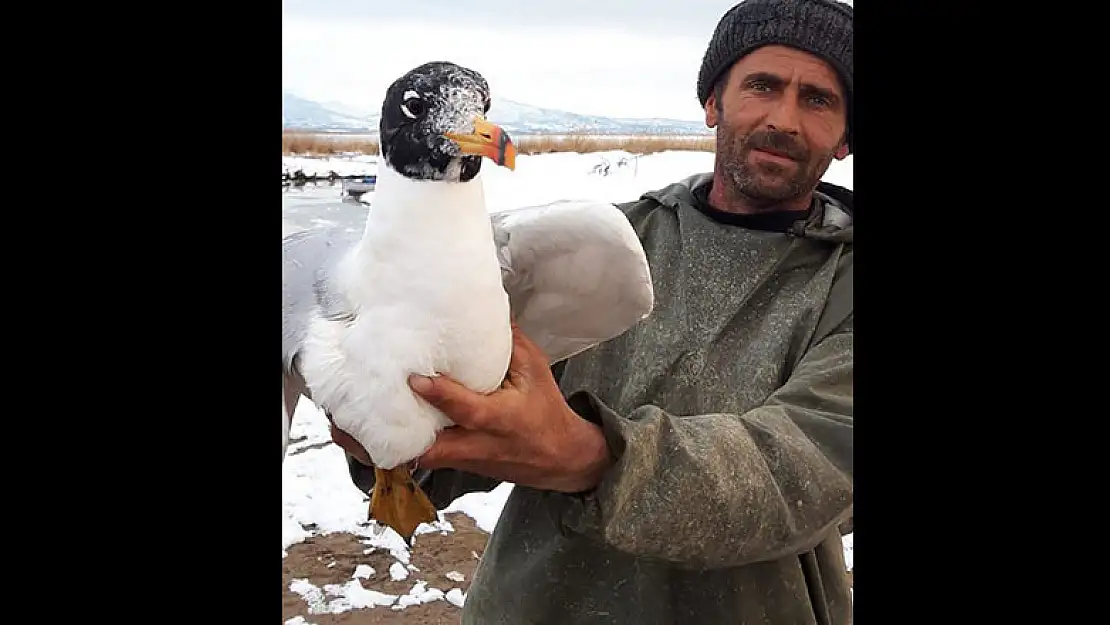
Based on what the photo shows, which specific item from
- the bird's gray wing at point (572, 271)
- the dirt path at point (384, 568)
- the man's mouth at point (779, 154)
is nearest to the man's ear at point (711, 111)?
the man's mouth at point (779, 154)

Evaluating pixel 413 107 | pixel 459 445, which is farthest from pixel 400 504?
pixel 413 107

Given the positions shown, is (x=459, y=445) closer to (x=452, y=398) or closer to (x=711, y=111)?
(x=452, y=398)

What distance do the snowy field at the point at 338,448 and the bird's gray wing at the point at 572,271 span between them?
0.05 meters

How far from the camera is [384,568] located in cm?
203

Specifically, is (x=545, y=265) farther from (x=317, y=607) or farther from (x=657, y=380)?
(x=317, y=607)

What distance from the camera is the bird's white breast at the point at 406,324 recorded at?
26.9 inches

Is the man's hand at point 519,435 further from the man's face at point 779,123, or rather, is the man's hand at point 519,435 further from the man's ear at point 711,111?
the man's ear at point 711,111

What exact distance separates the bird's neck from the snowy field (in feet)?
0.12

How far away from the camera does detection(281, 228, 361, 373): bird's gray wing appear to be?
28.4 inches

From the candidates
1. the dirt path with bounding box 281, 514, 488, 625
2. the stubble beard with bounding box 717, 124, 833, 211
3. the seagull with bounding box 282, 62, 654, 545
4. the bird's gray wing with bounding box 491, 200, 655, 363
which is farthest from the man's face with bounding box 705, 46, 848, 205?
the dirt path with bounding box 281, 514, 488, 625

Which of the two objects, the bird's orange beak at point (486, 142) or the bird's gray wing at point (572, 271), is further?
the bird's gray wing at point (572, 271)

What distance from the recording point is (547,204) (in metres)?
0.88

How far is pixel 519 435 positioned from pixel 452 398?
0.23ft

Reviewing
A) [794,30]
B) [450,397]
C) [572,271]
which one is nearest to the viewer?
[450,397]
